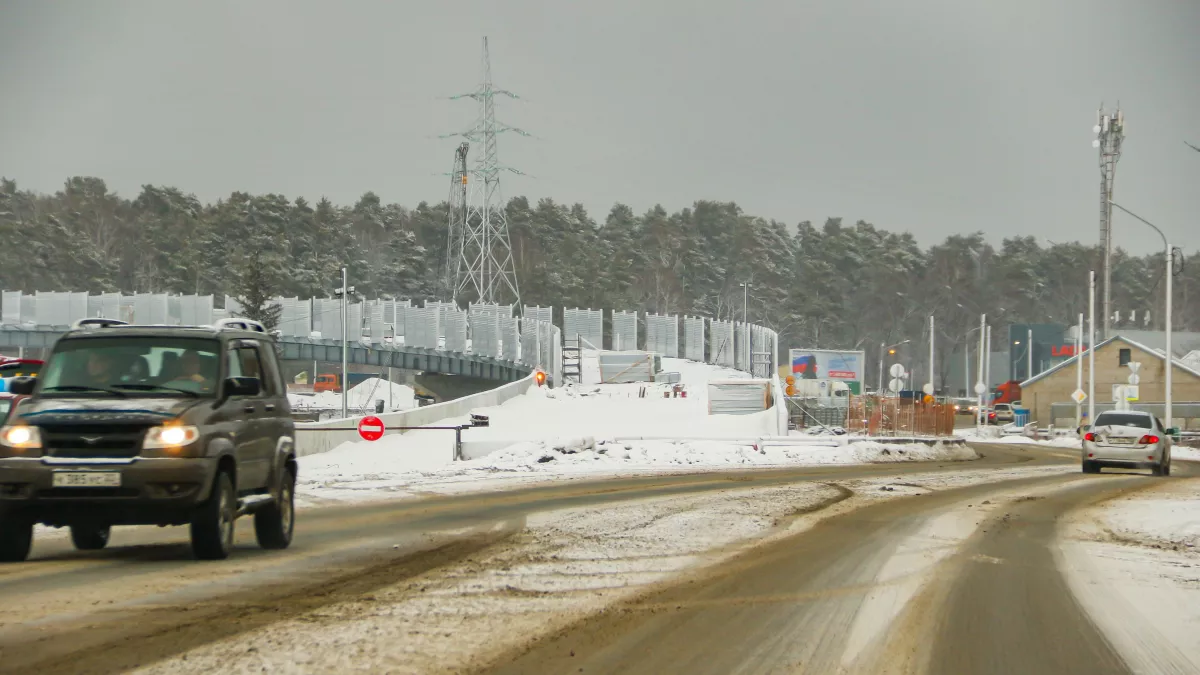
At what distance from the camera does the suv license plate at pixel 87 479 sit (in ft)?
36.2

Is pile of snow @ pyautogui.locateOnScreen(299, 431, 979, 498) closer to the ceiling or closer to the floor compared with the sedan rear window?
closer to the floor

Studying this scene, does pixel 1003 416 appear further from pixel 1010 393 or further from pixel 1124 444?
pixel 1124 444

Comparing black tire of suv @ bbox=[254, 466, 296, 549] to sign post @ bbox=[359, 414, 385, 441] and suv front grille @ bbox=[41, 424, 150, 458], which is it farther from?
sign post @ bbox=[359, 414, 385, 441]

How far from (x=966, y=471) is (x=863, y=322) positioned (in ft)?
474

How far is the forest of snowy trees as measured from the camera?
473 ft

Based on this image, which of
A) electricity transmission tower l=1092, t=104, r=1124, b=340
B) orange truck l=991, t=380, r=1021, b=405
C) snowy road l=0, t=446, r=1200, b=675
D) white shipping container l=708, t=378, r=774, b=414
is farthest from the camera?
orange truck l=991, t=380, r=1021, b=405

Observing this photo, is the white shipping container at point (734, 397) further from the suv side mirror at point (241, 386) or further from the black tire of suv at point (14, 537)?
the black tire of suv at point (14, 537)

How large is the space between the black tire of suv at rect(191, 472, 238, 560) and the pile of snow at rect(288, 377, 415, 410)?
82.1 metres

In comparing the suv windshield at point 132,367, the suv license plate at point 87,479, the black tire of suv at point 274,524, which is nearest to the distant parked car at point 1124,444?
the black tire of suv at point 274,524

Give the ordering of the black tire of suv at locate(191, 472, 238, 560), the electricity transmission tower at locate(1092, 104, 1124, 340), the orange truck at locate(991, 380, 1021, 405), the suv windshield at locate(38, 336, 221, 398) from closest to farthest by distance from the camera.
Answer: the black tire of suv at locate(191, 472, 238, 560)
the suv windshield at locate(38, 336, 221, 398)
the electricity transmission tower at locate(1092, 104, 1124, 340)
the orange truck at locate(991, 380, 1021, 405)

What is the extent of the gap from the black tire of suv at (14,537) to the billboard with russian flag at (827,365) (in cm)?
8346

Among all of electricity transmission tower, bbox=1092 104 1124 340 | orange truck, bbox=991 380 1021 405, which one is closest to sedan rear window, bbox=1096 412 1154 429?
electricity transmission tower, bbox=1092 104 1124 340

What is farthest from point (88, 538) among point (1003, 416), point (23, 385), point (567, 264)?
point (567, 264)

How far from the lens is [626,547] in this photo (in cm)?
1349
